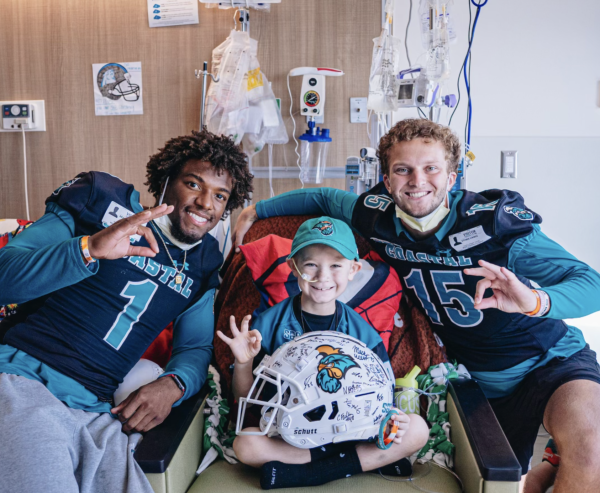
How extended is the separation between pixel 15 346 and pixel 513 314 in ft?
4.87

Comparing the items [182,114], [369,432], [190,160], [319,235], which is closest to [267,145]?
[182,114]

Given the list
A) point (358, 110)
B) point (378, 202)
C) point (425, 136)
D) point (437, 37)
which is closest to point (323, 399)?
point (378, 202)

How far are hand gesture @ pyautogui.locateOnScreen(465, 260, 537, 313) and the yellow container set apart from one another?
1.27 ft

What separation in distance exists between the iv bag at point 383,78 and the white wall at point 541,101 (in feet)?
3.38

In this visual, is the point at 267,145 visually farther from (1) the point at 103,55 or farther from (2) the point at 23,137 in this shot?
(2) the point at 23,137

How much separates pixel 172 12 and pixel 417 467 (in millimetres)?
2660

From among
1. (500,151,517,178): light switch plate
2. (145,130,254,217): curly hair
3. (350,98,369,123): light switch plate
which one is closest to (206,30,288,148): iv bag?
(350,98,369,123): light switch plate

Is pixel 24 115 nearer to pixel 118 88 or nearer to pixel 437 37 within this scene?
pixel 118 88

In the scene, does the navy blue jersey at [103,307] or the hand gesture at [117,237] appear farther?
the navy blue jersey at [103,307]

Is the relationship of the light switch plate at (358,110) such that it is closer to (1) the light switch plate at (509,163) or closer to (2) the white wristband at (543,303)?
(1) the light switch plate at (509,163)

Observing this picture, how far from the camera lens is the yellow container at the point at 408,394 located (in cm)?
158

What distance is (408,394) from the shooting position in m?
1.59

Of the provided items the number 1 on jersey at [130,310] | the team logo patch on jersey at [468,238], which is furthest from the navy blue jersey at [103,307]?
the team logo patch on jersey at [468,238]

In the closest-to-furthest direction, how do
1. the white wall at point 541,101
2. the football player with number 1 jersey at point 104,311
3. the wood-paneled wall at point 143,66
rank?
the football player with number 1 jersey at point 104,311 → the wood-paneled wall at point 143,66 → the white wall at point 541,101
